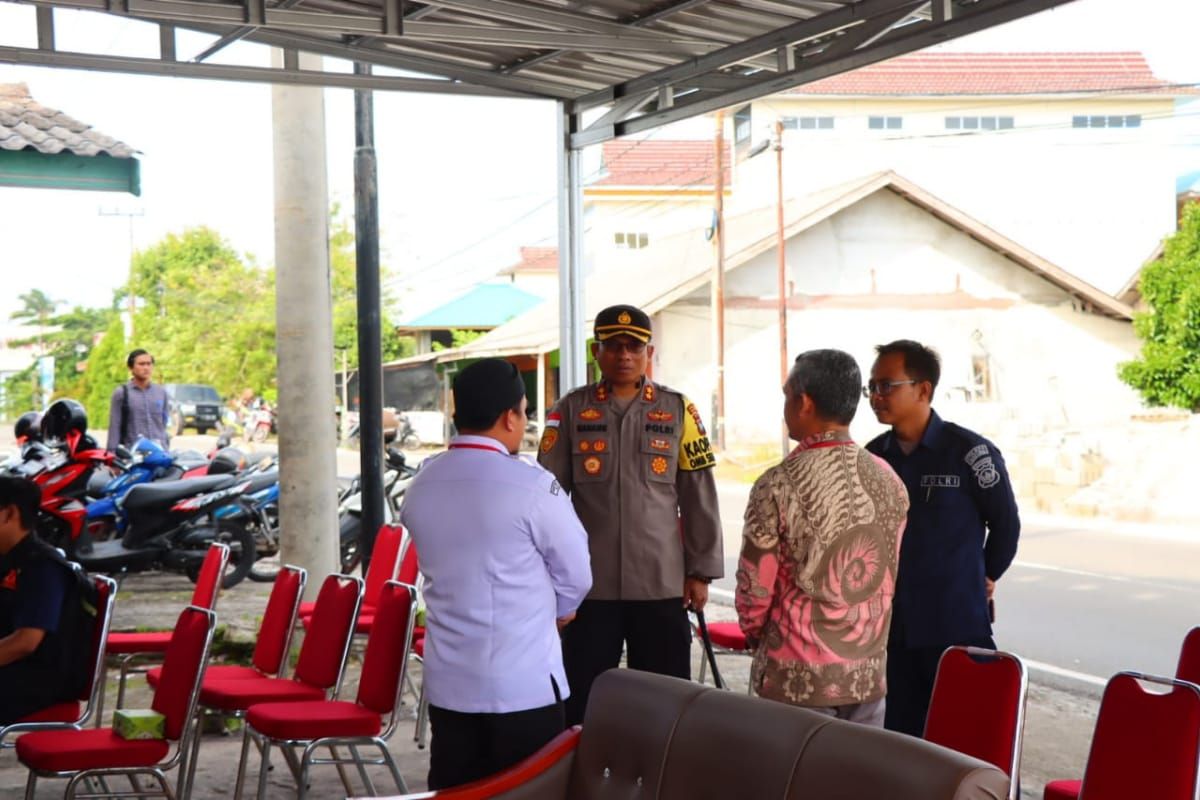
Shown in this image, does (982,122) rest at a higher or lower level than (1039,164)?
higher

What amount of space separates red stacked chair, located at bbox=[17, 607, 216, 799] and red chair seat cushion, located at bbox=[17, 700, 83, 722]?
0.76 feet

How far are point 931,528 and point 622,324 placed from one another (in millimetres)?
1186

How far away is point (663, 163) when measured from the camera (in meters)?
46.3

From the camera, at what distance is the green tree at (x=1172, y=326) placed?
1029 inches

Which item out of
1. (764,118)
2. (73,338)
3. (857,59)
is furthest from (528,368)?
(73,338)

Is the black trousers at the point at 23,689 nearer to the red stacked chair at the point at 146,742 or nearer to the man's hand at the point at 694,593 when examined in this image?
the red stacked chair at the point at 146,742

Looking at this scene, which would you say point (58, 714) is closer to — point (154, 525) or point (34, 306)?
point (154, 525)

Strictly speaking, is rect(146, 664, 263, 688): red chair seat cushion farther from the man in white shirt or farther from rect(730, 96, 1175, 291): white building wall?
rect(730, 96, 1175, 291): white building wall

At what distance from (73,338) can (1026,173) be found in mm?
49412

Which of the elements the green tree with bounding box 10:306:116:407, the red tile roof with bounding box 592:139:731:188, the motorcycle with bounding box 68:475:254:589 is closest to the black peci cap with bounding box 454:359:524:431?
the motorcycle with bounding box 68:475:254:589

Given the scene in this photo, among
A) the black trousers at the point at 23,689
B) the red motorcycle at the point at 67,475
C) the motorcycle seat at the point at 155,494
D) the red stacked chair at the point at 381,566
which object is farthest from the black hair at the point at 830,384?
the motorcycle seat at the point at 155,494

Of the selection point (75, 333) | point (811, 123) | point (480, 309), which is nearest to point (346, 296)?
point (480, 309)

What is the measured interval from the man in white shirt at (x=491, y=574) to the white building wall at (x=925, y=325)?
26148mm

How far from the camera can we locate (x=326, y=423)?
29.0ft
